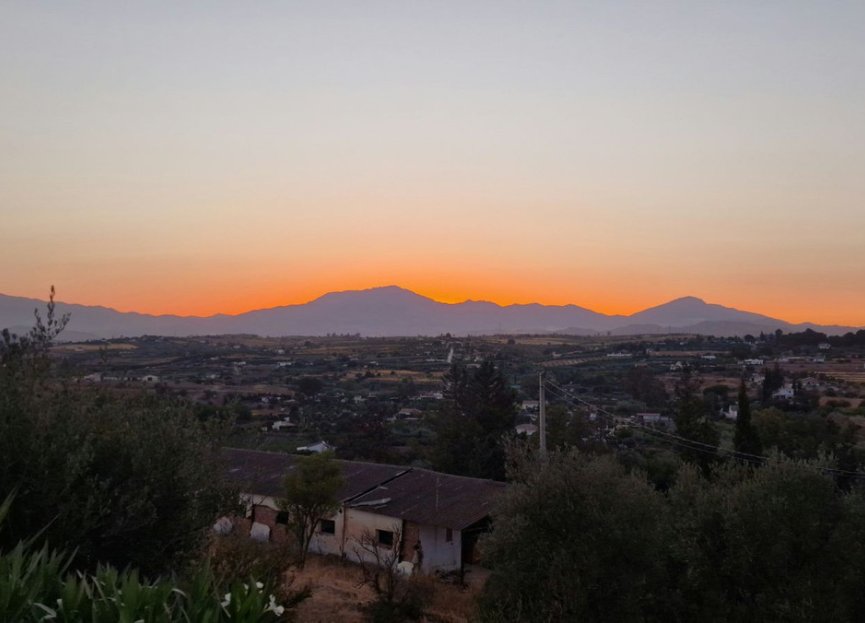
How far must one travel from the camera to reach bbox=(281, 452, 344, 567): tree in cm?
2331

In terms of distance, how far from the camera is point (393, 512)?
80.5 ft

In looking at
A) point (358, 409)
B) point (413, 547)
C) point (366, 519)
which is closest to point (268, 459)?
point (366, 519)

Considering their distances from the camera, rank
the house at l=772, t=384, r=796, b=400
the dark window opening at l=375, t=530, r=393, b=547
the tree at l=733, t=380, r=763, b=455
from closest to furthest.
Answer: the dark window opening at l=375, t=530, r=393, b=547, the tree at l=733, t=380, r=763, b=455, the house at l=772, t=384, r=796, b=400

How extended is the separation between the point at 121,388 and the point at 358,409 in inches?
1650

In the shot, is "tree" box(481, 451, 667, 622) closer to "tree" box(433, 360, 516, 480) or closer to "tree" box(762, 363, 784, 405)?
"tree" box(433, 360, 516, 480)

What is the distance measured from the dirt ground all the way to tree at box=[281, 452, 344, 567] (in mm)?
1323

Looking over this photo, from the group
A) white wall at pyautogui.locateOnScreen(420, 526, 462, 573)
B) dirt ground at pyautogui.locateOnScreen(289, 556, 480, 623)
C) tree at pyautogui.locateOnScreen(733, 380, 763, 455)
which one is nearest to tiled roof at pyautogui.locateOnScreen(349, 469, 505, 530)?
white wall at pyautogui.locateOnScreen(420, 526, 462, 573)

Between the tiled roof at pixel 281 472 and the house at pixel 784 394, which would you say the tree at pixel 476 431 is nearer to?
the tiled roof at pixel 281 472

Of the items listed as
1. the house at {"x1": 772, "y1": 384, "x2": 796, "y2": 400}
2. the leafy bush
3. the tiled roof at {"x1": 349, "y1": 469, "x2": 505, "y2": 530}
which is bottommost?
the tiled roof at {"x1": 349, "y1": 469, "x2": 505, "y2": 530}

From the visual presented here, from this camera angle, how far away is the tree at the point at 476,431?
115 feet

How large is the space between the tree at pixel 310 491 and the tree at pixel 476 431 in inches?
440

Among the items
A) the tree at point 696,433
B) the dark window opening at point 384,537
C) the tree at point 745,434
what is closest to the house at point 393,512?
the dark window opening at point 384,537

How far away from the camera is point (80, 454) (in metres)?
7.79

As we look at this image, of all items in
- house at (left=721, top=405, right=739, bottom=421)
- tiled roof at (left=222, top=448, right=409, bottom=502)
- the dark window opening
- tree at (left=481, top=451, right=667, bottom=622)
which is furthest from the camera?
house at (left=721, top=405, right=739, bottom=421)
